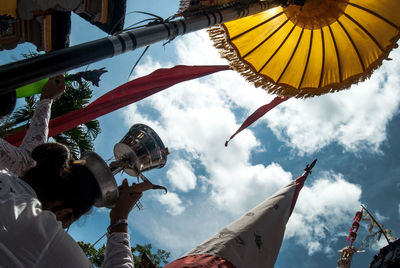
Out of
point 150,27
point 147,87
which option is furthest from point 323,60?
point 150,27

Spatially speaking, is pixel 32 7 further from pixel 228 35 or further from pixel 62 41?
pixel 228 35

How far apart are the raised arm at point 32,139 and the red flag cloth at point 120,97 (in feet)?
2.18

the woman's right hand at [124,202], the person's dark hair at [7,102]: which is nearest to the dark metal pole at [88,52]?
the person's dark hair at [7,102]

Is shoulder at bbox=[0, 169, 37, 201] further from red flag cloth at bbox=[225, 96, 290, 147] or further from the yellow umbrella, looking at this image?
the yellow umbrella

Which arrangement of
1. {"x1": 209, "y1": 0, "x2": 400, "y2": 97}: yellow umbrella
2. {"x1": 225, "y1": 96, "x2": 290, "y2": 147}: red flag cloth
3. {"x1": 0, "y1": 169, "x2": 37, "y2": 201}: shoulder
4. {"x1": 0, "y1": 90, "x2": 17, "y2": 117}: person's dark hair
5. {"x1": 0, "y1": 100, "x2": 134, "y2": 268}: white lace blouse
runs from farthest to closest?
{"x1": 225, "y1": 96, "x2": 290, "y2": 147}: red flag cloth → {"x1": 209, "y1": 0, "x2": 400, "y2": 97}: yellow umbrella → {"x1": 0, "y1": 90, "x2": 17, "y2": 117}: person's dark hair → {"x1": 0, "y1": 169, "x2": 37, "y2": 201}: shoulder → {"x1": 0, "y1": 100, "x2": 134, "y2": 268}: white lace blouse

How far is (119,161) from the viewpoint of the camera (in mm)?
1892

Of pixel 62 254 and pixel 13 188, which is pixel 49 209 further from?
pixel 62 254

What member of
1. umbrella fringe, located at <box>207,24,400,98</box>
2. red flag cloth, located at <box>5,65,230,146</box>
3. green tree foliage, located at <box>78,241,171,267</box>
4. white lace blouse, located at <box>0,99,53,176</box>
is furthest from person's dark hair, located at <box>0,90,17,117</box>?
green tree foliage, located at <box>78,241,171,267</box>

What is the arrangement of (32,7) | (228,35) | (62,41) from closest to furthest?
Answer: (32,7)
(228,35)
(62,41)

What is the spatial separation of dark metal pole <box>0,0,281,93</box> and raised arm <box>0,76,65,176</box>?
881mm

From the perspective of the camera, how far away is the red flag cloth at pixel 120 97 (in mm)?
2840

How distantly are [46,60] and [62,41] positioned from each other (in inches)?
157

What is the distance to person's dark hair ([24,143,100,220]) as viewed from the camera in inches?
44.8

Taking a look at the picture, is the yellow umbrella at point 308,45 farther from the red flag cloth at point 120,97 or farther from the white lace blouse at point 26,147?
the white lace blouse at point 26,147
